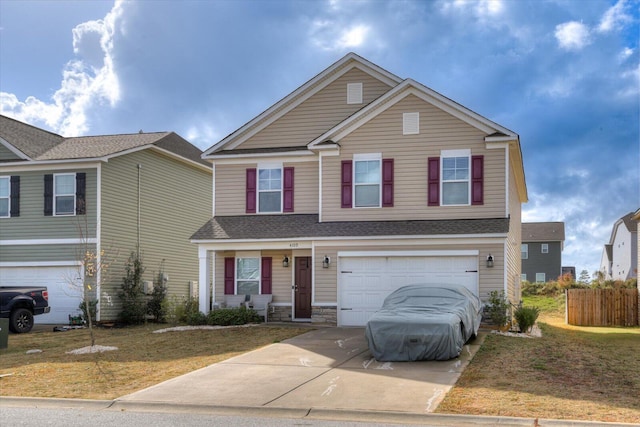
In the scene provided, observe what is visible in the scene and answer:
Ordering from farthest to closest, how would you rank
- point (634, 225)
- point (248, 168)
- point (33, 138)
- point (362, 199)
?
point (634, 225) < point (33, 138) < point (248, 168) < point (362, 199)

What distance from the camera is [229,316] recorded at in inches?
883

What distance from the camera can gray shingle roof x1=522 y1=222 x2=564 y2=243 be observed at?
63750 mm

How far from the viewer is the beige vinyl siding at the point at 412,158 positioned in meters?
21.8

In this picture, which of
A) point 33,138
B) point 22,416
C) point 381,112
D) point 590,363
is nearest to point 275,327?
point 381,112

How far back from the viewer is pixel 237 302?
24.1 metres

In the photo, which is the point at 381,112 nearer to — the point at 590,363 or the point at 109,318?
the point at 590,363

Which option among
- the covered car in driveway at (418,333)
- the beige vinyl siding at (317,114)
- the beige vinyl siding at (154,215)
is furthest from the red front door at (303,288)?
the covered car in driveway at (418,333)

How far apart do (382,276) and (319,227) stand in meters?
2.56

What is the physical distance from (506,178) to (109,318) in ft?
48.6

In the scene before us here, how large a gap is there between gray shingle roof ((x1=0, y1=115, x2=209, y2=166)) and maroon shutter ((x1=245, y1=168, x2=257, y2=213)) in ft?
17.7

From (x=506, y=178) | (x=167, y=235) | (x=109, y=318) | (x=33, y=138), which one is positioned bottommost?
(x=109, y=318)

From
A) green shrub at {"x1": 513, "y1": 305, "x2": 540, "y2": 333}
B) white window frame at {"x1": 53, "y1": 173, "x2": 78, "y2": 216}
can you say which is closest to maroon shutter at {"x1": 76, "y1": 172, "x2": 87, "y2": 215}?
white window frame at {"x1": 53, "y1": 173, "x2": 78, "y2": 216}

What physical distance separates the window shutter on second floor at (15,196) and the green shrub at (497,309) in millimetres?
17467

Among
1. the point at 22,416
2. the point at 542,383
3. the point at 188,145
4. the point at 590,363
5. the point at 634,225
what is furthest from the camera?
the point at 634,225
